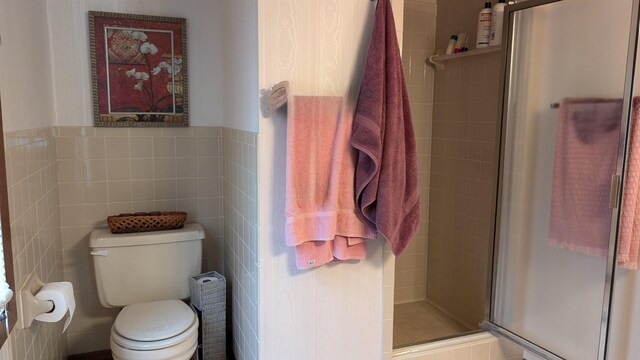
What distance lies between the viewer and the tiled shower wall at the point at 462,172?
284 centimetres

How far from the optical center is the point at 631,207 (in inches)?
72.8

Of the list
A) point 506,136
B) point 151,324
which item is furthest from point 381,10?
point 151,324

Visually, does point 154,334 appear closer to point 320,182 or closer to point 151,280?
point 151,280

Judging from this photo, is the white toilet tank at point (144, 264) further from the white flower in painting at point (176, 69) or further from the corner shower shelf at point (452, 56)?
the corner shower shelf at point (452, 56)

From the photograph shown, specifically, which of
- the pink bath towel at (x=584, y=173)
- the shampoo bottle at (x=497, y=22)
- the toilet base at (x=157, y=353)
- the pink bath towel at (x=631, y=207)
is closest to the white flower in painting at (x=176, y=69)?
the toilet base at (x=157, y=353)

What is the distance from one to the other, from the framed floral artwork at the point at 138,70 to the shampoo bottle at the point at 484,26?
1.66 m

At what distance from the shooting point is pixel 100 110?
2371 mm

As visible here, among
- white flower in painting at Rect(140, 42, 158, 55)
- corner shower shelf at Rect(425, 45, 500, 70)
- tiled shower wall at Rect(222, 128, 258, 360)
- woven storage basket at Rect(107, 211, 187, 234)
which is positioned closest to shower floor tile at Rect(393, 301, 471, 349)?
tiled shower wall at Rect(222, 128, 258, 360)

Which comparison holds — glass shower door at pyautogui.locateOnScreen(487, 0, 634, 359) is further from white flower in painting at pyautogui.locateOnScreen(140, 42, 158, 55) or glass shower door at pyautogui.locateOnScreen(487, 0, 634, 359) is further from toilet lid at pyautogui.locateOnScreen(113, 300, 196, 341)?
white flower in painting at pyautogui.locateOnScreen(140, 42, 158, 55)

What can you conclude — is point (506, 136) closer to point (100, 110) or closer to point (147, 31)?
point (147, 31)

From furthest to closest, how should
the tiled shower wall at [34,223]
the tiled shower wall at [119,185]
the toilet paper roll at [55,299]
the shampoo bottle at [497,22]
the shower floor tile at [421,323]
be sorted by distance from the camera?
the shower floor tile at [421,323] < the shampoo bottle at [497,22] < the tiled shower wall at [119,185] < the toilet paper roll at [55,299] < the tiled shower wall at [34,223]

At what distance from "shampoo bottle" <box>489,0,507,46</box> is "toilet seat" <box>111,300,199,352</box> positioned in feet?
7.12

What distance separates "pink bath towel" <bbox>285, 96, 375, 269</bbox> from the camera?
170 cm

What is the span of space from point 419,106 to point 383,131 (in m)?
1.60
